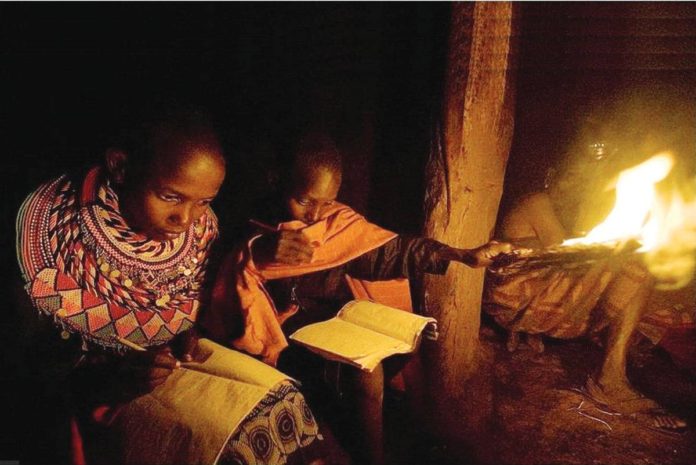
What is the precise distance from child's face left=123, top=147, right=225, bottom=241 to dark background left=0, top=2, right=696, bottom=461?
44cm

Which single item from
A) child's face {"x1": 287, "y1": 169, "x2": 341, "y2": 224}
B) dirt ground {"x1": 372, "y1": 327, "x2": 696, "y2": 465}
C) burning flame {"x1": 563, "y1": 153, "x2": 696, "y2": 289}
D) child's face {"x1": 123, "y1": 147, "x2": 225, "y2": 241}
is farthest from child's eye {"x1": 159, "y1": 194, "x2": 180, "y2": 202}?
dirt ground {"x1": 372, "y1": 327, "x2": 696, "y2": 465}

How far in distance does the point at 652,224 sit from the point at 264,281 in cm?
261

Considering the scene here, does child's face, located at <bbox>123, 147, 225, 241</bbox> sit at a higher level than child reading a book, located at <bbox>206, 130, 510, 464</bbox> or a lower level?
higher

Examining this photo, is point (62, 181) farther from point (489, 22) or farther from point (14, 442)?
point (489, 22)

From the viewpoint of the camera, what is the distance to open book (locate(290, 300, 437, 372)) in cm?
218

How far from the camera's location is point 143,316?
102 inches

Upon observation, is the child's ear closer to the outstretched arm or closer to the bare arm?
the outstretched arm

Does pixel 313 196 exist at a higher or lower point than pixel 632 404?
higher

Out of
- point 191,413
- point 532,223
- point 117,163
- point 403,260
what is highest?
point 117,163

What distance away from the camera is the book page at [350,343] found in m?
2.15

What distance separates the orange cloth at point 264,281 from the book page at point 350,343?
429 mm

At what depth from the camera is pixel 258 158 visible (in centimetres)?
363

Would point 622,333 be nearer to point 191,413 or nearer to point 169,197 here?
point 191,413

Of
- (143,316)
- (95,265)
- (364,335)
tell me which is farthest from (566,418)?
(95,265)
